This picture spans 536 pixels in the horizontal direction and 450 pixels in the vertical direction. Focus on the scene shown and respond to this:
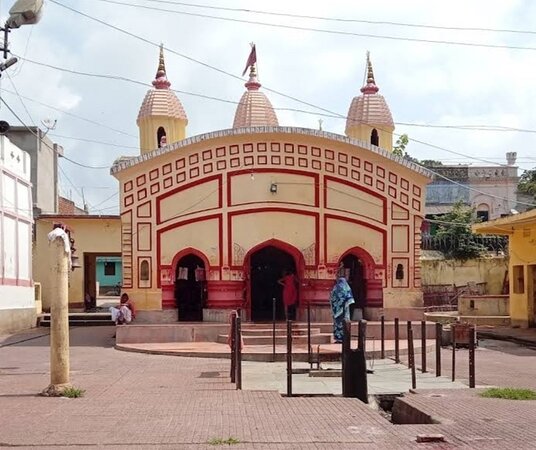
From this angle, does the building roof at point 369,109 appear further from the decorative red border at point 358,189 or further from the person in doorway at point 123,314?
the person in doorway at point 123,314

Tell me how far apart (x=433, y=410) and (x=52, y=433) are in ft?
15.4

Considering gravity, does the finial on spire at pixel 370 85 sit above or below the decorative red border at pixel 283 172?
above

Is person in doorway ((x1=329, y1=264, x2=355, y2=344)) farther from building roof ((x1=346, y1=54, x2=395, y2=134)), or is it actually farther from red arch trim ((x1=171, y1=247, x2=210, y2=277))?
building roof ((x1=346, y1=54, x2=395, y2=134))

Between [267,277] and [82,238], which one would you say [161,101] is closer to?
[267,277]

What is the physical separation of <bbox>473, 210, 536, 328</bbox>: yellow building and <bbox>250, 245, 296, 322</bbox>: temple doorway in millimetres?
7865

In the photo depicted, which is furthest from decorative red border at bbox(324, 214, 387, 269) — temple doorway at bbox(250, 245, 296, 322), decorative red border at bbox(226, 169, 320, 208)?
temple doorway at bbox(250, 245, 296, 322)

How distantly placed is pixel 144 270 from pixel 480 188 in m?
29.3

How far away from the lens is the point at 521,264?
91.4ft

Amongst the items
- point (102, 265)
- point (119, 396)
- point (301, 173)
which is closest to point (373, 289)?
point (301, 173)

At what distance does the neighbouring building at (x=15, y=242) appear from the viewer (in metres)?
25.4

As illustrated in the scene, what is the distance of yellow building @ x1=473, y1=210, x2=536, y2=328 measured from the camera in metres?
26.8

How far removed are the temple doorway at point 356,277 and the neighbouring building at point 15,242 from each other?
11529mm

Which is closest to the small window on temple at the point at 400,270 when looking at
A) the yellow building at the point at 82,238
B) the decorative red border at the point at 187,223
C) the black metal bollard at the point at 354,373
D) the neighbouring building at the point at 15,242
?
the decorative red border at the point at 187,223

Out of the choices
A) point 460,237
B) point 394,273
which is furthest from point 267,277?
point 460,237
